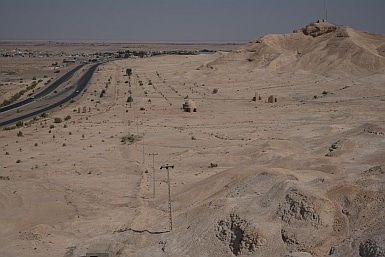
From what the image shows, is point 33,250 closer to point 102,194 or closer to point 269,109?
point 102,194

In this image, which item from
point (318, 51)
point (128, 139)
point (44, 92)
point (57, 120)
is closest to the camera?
point (128, 139)

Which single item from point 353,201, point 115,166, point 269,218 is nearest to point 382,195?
point 353,201

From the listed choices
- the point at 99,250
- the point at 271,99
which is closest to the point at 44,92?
the point at 271,99

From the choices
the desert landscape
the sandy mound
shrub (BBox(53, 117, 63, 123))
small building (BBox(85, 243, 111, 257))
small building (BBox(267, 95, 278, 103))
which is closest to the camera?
the desert landscape

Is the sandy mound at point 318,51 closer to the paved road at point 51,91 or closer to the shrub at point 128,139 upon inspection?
the paved road at point 51,91

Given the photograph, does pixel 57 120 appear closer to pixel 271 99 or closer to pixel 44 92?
pixel 271 99

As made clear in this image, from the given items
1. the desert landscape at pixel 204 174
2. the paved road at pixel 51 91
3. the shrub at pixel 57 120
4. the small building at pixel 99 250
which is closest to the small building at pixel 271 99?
the desert landscape at pixel 204 174

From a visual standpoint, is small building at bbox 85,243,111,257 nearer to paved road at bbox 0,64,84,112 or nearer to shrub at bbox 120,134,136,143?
shrub at bbox 120,134,136,143

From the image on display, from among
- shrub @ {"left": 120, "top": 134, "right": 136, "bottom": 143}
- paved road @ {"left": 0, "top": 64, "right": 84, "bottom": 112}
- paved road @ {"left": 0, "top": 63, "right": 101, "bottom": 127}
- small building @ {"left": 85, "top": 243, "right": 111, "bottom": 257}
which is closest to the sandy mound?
paved road @ {"left": 0, "top": 63, "right": 101, "bottom": 127}

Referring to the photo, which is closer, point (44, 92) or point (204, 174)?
point (204, 174)
